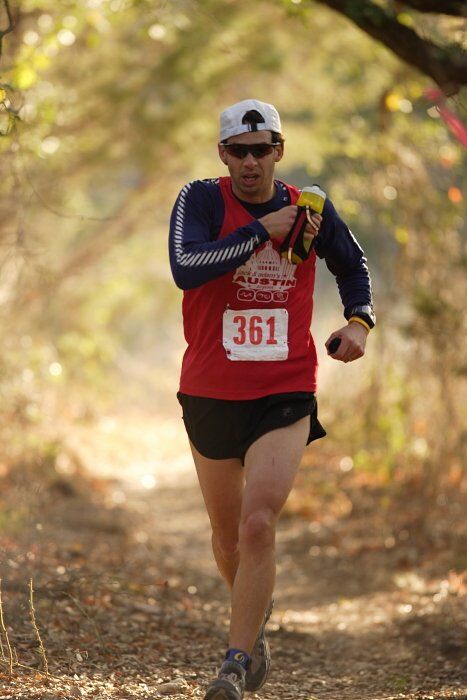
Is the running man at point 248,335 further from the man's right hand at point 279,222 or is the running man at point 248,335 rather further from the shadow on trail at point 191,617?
the shadow on trail at point 191,617

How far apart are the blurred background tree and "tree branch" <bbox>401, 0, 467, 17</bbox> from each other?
1 centimetres

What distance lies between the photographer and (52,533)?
321 inches

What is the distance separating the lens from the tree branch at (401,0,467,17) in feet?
16.0

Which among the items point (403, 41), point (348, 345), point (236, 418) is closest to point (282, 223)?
point (348, 345)

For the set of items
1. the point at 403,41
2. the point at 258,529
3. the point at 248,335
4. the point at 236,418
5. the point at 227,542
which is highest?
the point at 403,41

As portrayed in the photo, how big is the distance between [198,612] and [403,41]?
11.3 ft

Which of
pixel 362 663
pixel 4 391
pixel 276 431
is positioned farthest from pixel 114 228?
pixel 276 431

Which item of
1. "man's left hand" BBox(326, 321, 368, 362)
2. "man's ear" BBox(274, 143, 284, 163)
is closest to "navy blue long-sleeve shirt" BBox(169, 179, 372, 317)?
"man's ear" BBox(274, 143, 284, 163)

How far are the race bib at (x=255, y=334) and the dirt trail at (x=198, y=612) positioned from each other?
1.47 meters

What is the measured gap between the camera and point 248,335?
4418mm

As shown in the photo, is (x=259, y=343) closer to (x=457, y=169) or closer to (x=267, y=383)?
(x=267, y=383)

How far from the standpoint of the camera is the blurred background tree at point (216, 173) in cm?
789

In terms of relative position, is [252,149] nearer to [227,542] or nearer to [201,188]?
[201,188]

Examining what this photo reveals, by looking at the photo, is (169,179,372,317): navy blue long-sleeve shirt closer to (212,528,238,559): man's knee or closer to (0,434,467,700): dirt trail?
(212,528,238,559): man's knee
